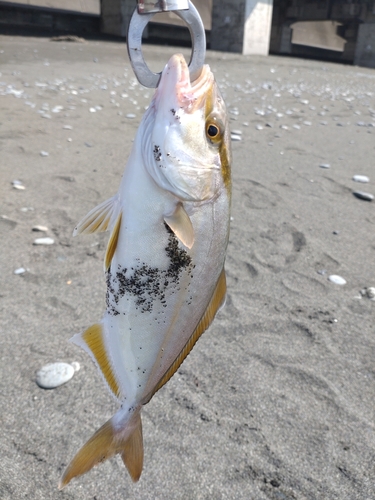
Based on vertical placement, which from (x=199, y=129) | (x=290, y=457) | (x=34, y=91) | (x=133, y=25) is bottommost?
(x=290, y=457)

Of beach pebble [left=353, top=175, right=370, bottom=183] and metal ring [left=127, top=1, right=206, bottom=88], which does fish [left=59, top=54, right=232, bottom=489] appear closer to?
metal ring [left=127, top=1, right=206, bottom=88]

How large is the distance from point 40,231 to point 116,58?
11.8m

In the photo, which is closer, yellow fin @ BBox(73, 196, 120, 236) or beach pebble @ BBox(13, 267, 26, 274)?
yellow fin @ BBox(73, 196, 120, 236)

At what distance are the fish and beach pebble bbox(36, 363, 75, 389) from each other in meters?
1.26

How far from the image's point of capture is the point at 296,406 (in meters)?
2.81

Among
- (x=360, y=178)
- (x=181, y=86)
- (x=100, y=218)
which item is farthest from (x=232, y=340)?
(x=360, y=178)

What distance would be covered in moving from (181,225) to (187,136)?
0.30 m

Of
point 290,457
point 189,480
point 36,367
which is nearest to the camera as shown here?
point 189,480

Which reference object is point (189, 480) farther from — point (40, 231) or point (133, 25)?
point (40, 231)

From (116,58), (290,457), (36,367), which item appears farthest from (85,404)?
(116,58)

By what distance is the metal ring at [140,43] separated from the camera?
138cm

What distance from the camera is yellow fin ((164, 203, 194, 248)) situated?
136 centimetres

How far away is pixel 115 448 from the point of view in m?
1.62

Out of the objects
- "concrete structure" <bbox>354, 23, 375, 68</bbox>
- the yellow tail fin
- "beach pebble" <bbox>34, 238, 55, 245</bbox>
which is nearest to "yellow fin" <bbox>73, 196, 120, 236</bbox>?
the yellow tail fin
